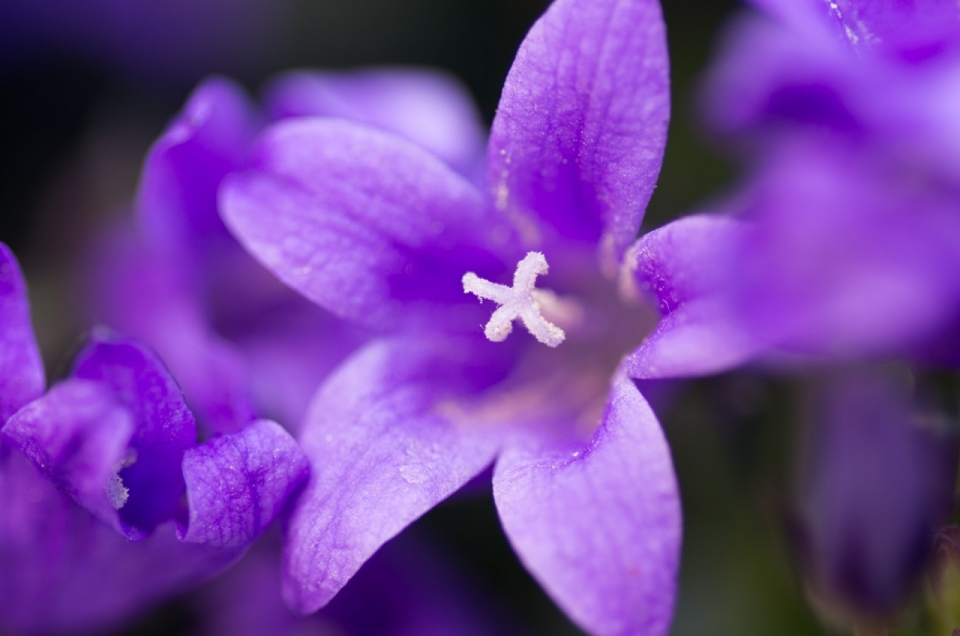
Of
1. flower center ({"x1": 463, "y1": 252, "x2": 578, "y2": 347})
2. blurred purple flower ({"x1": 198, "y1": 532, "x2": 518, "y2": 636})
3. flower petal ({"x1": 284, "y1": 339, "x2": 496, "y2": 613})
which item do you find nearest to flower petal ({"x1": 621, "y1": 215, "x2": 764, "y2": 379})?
flower center ({"x1": 463, "y1": 252, "x2": 578, "y2": 347})

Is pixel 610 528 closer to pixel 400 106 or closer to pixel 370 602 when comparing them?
pixel 370 602

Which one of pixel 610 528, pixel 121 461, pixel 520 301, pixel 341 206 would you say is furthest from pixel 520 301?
pixel 121 461

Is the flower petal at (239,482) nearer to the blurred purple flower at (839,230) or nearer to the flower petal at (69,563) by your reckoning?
the flower petal at (69,563)

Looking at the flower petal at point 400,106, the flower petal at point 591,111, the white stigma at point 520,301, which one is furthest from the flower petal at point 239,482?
the flower petal at point 400,106

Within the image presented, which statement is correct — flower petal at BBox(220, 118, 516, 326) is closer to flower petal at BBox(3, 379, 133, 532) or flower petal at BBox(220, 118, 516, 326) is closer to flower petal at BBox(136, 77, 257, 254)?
flower petal at BBox(136, 77, 257, 254)

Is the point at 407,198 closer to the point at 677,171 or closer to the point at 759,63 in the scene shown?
the point at 759,63

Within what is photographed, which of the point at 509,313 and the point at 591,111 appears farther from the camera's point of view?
the point at 509,313

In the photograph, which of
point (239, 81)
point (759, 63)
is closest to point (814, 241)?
point (759, 63)
